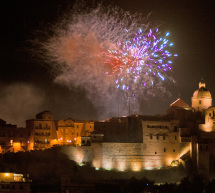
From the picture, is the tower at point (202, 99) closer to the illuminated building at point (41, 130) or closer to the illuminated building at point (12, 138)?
the illuminated building at point (41, 130)

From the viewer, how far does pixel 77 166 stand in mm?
73438

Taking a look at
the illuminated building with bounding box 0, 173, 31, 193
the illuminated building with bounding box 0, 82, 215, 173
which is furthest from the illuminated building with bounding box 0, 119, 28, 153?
the illuminated building with bounding box 0, 173, 31, 193

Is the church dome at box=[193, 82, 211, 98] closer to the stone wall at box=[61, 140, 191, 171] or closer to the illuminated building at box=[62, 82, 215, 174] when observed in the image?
the illuminated building at box=[62, 82, 215, 174]

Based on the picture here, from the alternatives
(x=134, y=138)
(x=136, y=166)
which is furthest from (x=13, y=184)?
(x=134, y=138)

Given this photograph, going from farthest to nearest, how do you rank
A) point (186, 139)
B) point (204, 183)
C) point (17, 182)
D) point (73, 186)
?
point (186, 139)
point (204, 183)
point (73, 186)
point (17, 182)

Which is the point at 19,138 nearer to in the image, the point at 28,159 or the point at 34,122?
the point at 34,122

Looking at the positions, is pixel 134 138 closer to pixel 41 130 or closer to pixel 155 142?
pixel 155 142

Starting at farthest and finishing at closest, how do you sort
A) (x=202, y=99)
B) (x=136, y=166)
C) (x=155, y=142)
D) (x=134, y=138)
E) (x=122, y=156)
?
(x=202, y=99) < (x=134, y=138) < (x=155, y=142) < (x=136, y=166) < (x=122, y=156)

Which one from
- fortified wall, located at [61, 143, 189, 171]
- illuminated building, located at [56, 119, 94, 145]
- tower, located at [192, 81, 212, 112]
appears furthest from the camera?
tower, located at [192, 81, 212, 112]

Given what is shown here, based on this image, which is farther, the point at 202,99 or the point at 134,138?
the point at 202,99

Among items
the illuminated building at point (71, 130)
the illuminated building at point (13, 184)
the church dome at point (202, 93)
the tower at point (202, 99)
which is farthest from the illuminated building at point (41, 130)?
the church dome at point (202, 93)

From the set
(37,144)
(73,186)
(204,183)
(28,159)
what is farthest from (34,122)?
(204,183)

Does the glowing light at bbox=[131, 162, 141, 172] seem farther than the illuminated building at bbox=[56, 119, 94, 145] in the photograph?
No

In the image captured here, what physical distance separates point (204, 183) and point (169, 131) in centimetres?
1053
